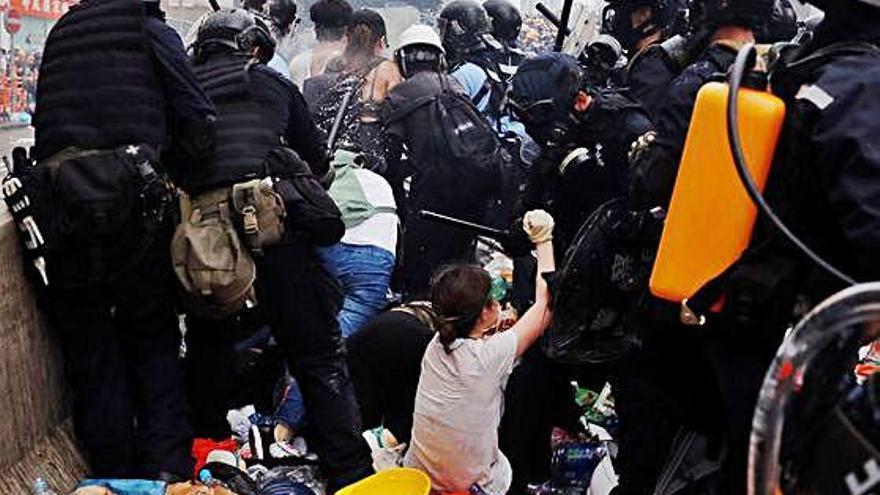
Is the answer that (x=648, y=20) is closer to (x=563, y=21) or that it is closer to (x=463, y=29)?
(x=563, y=21)

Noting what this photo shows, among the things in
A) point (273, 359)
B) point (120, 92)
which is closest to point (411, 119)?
point (273, 359)

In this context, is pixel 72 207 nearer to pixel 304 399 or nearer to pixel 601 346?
pixel 304 399

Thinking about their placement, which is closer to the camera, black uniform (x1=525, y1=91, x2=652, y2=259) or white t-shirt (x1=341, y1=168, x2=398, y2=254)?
black uniform (x1=525, y1=91, x2=652, y2=259)

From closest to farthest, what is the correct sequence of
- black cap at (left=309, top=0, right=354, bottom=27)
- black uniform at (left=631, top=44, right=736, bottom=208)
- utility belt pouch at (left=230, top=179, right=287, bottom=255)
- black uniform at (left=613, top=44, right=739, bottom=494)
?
black uniform at (left=613, top=44, right=739, bottom=494) < black uniform at (left=631, top=44, right=736, bottom=208) < utility belt pouch at (left=230, top=179, right=287, bottom=255) < black cap at (left=309, top=0, right=354, bottom=27)

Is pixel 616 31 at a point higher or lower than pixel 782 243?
lower

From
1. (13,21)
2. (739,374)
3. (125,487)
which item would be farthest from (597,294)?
(13,21)

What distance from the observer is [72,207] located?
3.22 metres

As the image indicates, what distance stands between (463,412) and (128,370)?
1220 mm

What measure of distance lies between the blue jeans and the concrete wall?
5.32 feet

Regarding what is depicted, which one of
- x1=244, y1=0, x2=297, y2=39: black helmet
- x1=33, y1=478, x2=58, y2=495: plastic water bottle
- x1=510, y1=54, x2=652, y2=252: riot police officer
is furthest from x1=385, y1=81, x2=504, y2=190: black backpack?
x1=33, y1=478, x2=58, y2=495: plastic water bottle

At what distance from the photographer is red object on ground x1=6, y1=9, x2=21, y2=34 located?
13.3 m

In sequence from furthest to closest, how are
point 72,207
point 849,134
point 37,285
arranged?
1. point 37,285
2. point 72,207
3. point 849,134

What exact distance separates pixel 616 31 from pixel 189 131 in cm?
236

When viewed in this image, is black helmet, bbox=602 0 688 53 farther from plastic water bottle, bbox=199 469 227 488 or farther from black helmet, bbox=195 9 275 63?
plastic water bottle, bbox=199 469 227 488
